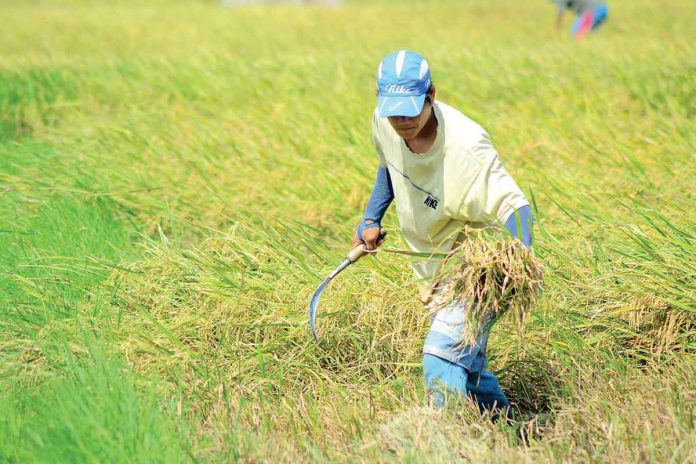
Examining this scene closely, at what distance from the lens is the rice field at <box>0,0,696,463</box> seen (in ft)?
8.46

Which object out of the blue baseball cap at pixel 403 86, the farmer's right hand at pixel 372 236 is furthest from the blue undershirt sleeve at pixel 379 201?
the blue baseball cap at pixel 403 86

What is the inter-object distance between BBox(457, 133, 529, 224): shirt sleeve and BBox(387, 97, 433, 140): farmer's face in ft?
0.51

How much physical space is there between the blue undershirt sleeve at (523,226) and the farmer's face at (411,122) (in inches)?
14.1

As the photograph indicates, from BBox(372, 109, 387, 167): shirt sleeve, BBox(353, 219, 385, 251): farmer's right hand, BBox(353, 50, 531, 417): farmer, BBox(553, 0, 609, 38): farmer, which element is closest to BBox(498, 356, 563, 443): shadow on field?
BBox(353, 50, 531, 417): farmer

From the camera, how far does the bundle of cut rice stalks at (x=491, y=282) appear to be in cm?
248

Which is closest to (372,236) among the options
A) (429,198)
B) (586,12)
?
(429,198)

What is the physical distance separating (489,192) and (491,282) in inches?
10.3

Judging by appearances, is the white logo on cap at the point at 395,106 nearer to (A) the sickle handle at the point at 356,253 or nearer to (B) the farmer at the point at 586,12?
(A) the sickle handle at the point at 356,253

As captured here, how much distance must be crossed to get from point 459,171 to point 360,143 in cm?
243

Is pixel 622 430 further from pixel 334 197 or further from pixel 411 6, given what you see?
pixel 411 6

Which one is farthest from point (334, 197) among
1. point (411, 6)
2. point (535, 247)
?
point (411, 6)

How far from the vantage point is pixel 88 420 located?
2.38 m

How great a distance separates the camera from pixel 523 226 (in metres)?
2.53

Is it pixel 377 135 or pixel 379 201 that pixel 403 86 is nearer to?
pixel 377 135
